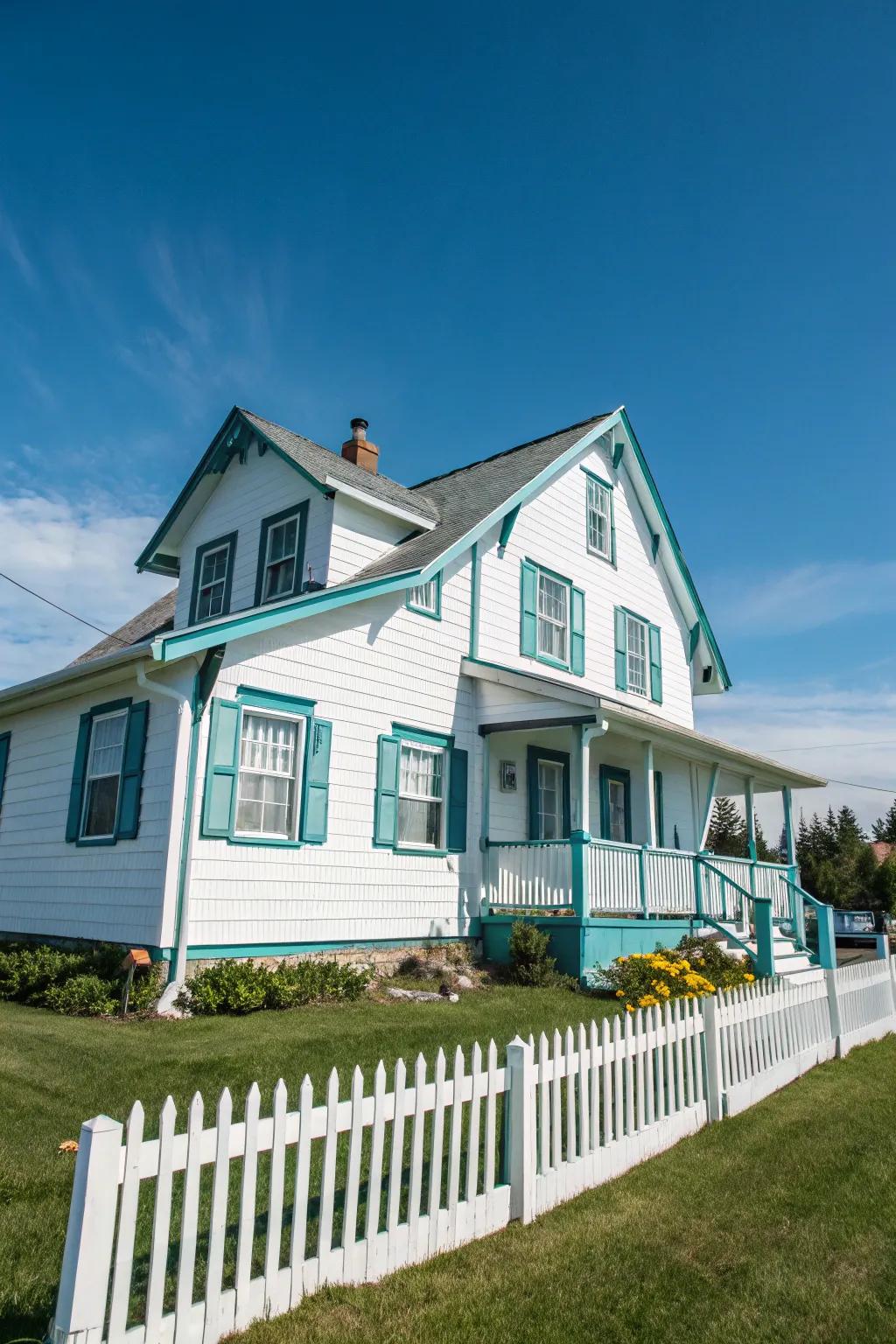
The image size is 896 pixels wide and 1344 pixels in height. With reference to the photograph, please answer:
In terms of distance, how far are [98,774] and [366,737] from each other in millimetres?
3579

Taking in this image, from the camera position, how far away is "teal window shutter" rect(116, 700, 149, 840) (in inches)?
448

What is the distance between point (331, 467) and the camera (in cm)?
1497

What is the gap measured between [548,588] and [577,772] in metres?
4.69

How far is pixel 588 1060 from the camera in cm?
554

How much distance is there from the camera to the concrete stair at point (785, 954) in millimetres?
14156

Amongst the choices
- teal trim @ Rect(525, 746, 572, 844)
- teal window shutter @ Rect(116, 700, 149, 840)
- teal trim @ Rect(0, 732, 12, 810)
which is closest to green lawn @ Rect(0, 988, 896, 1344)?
teal window shutter @ Rect(116, 700, 149, 840)

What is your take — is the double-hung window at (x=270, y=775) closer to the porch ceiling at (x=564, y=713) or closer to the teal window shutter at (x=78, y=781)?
the teal window shutter at (x=78, y=781)

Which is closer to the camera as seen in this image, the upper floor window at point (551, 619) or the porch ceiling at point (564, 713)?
the porch ceiling at point (564, 713)

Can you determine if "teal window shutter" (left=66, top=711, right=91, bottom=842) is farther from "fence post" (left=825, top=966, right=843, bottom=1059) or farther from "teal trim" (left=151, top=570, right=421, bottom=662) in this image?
"fence post" (left=825, top=966, right=843, bottom=1059)

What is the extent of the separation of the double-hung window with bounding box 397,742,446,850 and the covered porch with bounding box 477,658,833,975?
0.98 metres

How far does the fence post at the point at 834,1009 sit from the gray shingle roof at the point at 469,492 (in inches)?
288

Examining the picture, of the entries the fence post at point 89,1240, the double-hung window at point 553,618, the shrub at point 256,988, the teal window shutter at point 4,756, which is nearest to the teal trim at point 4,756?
the teal window shutter at point 4,756

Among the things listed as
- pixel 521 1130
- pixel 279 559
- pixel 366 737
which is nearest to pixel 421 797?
pixel 366 737

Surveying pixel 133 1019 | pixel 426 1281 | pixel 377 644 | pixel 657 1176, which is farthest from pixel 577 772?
pixel 426 1281
